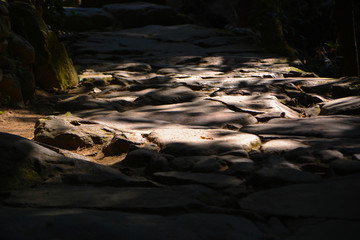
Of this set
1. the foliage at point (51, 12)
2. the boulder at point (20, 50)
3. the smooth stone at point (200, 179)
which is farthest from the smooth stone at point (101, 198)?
the foliage at point (51, 12)

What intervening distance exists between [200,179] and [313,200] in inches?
19.3

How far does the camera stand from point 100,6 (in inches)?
521

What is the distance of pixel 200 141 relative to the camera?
232cm

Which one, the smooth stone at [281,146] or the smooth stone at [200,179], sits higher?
the smooth stone at [200,179]

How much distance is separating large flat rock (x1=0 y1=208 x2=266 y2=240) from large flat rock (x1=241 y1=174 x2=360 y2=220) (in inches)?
6.2

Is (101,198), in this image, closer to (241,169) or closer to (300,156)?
(241,169)

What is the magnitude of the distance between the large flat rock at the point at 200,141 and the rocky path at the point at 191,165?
11 mm

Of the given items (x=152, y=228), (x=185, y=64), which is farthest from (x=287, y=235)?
(x=185, y=64)

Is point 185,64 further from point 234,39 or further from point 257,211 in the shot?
point 257,211

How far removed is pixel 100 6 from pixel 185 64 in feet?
25.8

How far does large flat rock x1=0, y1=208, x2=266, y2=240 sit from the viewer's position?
1138 millimetres

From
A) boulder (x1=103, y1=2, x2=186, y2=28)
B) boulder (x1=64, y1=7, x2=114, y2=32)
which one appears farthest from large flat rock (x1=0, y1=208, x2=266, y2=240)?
boulder (x1=103, y1=2, x2=186, y2=28)

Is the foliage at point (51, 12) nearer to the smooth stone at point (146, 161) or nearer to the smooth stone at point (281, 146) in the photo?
the smooth stone at point (146, 161)

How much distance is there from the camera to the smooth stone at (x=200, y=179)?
170 cm
